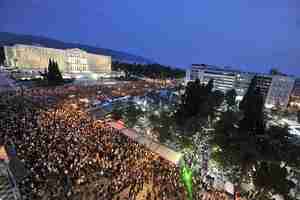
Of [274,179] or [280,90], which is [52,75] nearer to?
[274,179]

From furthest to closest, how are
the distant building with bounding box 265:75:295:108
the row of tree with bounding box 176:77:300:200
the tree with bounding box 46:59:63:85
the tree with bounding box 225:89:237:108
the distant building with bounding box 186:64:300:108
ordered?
the distant building with bounding box 186:64:300:108 < the distant building with bounding box 265:75:295:108 < the tree with bounding box 46:59:63:85 < the tree with bounding box 225:89:237:108 < the row of tree with bounding box 176:77:300:200

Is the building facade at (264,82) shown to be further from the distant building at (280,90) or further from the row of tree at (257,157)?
the row of tree at (257,157)

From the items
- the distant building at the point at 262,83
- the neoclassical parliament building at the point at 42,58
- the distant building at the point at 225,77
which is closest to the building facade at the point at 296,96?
the distant building at the point at 262,83

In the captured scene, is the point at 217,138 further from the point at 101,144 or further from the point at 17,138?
the point at 17,138

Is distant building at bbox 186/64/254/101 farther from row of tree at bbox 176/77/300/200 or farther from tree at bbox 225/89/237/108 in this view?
row of tree at bbox 176/77/300/200

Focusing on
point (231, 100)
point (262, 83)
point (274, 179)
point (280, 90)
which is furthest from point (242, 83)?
point (274, 179)

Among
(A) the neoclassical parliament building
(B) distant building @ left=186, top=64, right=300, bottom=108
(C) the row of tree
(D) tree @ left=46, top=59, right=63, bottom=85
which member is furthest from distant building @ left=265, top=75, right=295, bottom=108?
(A) the neoclassical parliament building
